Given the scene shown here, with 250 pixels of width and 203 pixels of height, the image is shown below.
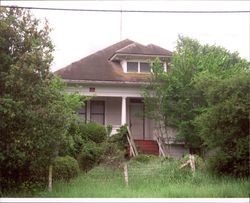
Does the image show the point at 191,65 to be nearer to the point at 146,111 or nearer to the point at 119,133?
the point at 146,111

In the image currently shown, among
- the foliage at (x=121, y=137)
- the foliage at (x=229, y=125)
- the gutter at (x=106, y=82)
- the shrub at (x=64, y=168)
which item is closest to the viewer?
the foliage at (x=229, y=125)

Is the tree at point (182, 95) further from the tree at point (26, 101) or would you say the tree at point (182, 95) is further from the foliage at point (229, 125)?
the tree at point (26, 101)

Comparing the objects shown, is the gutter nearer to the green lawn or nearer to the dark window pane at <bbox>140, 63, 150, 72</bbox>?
the dark window pane at <bbox>140, 63, 150, 72</bbox>

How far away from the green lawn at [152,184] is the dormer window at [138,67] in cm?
938

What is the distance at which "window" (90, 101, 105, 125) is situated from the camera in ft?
90.3

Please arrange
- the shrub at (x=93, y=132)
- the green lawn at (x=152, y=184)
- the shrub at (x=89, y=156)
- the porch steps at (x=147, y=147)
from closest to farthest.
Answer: the green lawn at (x=152, y=184)
the shrub at (x=89, y=156)
the shrub at (x=93, y=132)
the porch steps at (x=147, y=147)

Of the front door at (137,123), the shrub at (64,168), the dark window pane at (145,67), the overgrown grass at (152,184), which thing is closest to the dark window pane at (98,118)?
the front door at (137,123)

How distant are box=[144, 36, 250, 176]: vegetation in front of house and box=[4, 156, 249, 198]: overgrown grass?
99 centimetres

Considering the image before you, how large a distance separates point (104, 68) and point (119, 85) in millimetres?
1644

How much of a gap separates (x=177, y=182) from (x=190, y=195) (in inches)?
112

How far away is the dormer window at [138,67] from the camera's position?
89.6 ft

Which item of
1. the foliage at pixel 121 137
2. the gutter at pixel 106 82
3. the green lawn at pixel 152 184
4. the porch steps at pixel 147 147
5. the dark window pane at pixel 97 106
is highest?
the gutter at pixel 106 82

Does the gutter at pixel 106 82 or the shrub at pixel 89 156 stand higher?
the gutter at pixel 106 82

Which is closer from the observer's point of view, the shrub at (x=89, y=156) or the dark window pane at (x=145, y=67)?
the shrub at (x=89, y=156)
